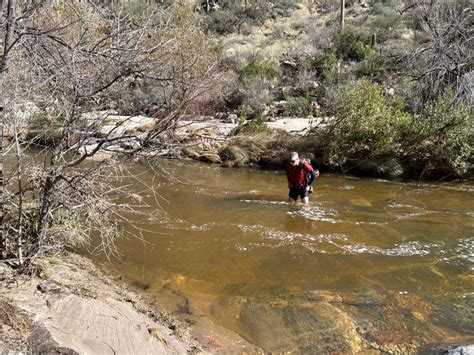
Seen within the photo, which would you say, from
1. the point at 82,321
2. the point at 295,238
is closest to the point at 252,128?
the point at 295,238

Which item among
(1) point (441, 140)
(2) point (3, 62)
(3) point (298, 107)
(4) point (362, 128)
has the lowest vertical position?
(1) point (441, 140)

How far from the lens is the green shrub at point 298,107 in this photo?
21.3m

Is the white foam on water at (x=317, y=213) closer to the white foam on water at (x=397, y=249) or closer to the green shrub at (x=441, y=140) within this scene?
the white foam on water at (x=397, y=249)

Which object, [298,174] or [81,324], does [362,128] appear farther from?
[81,324]

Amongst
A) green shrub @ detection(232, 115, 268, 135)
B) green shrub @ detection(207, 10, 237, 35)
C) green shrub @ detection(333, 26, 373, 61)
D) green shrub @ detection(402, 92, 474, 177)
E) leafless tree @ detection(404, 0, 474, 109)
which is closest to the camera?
green shrub @ detection(402, 92, 474, 177)

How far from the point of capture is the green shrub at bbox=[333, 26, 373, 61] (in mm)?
26828

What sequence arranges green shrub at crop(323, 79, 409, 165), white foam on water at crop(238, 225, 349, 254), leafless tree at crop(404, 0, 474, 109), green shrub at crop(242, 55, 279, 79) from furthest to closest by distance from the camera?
green shrub at crop(242, 55, 279, 79)
leafless tree at crop(404, 0, 474, 109)
green shrub at crop(323, 79, 409, 165)
white foam on water at crop(238, 225, 349, 254)

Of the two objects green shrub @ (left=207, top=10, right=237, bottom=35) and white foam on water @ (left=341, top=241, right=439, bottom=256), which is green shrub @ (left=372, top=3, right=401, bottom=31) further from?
white foam on water @ (left=341, top=241, right=439, bottom=256)

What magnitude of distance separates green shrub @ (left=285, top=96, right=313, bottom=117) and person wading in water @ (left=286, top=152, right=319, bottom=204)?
11.0 metres

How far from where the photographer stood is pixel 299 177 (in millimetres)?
10477

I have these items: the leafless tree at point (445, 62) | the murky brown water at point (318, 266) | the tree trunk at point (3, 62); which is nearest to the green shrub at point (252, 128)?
the murky brown water at point (318, 266)

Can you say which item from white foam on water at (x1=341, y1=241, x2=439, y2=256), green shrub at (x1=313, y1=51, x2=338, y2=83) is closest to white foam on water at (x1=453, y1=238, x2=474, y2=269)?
white foam on water at (x1=341, y1=241, x2=439, y2=256)

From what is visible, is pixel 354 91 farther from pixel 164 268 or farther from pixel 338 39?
pixel 338 39

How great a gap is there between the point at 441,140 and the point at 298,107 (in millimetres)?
8708
